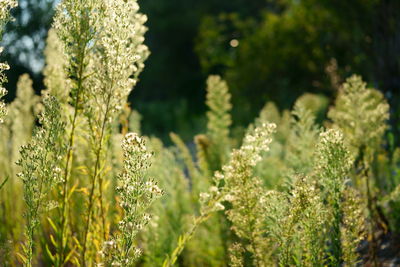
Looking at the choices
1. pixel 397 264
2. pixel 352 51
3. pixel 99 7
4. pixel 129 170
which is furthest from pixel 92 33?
pixel 352 51

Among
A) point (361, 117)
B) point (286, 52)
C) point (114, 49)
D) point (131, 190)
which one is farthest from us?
point (286, 52)

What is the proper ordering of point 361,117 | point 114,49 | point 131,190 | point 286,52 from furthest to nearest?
point 286,52 → point 361,117 → point 114,49 → point 131,190

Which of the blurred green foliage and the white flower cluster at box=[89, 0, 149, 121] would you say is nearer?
the white flower cluster at box=[89, 0, 149, 121]

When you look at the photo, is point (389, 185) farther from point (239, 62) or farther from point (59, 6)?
point (239, 62)

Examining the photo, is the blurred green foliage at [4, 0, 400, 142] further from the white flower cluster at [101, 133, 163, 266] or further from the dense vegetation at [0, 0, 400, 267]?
the white flower cluster at [101, 133, 163, 266]

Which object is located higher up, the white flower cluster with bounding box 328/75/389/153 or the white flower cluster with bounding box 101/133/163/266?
the white flower cluster with bounding box 328/75/389/153

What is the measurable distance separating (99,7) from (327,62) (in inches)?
371

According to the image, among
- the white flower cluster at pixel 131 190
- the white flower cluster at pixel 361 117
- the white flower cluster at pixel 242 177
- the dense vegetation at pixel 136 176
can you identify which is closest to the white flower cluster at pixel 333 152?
the dense vegetation at pixel 136 176

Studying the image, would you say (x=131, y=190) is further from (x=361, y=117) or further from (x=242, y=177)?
(x=361, y=117)

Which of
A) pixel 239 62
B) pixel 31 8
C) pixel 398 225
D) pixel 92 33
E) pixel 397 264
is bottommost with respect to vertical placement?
pixel 397 264

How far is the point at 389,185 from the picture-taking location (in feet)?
10.1

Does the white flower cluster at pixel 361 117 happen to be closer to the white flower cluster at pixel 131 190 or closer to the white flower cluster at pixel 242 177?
the white flower cluster at pixel 242 177

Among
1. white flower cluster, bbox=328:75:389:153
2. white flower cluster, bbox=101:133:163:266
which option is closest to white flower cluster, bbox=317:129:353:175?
white flower cluster, bbox=101:133:163:266

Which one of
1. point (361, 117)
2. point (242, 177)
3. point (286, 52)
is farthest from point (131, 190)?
point (286, 52)
